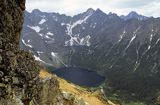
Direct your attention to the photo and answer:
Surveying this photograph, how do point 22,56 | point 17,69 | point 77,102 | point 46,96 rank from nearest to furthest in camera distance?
point 17,69 → point 22,56 → point 46,96 → point 77,102

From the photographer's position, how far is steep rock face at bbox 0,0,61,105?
59.7 feet

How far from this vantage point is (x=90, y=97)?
60500 mm

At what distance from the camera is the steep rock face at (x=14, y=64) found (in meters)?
18.2

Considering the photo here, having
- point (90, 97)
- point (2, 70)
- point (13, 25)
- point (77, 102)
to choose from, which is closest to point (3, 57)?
point (2, 70)

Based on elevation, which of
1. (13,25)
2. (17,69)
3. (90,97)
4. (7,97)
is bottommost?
(90,97)

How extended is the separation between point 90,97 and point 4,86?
141 feet

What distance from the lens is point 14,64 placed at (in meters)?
19.2

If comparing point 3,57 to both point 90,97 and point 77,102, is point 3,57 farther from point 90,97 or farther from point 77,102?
point 90,97

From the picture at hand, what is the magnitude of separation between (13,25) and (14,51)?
2.10m

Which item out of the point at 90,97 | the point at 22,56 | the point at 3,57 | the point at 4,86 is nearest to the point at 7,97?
the point at 4,86

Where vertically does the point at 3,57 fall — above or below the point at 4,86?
above

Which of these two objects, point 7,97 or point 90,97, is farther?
point 90,97

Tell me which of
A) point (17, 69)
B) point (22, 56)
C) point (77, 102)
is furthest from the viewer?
point (77, 102)

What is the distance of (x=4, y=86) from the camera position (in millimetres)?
18062
